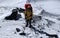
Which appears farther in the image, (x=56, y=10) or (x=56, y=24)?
(x=56, y=10)

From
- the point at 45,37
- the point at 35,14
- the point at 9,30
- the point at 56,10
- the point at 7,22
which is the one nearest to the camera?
the point at 45,37

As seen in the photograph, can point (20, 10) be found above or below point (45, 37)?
above

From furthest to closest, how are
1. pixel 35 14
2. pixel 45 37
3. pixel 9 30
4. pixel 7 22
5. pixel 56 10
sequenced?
pixel 56 10, pixel 35 14, pixel 7 22, pixel 9 30, pixel 45 37

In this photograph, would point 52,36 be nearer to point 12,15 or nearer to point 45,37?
point 45,37

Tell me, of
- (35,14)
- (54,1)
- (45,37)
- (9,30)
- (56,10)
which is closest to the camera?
(45,37)

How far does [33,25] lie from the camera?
8320 millimetres

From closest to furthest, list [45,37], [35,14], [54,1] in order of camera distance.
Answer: [45,37]
[35,14]
[54,1]

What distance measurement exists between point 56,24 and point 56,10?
2.25 metres

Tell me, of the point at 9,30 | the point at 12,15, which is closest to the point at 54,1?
the point at 12,15

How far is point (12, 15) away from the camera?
8.96m

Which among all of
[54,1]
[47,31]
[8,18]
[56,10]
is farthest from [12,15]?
[54,1]

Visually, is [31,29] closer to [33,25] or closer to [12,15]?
[33,25]

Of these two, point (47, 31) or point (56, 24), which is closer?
point (47, 31)

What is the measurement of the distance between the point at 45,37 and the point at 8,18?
219 cm
